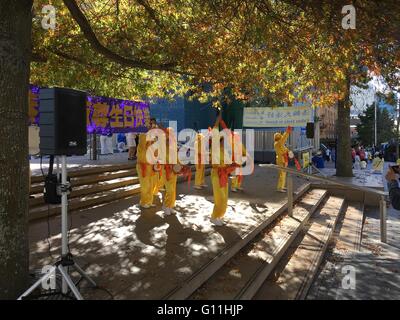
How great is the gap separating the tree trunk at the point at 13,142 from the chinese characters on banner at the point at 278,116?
12.5 meters

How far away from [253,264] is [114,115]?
10.0m

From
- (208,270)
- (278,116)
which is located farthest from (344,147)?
(208,270)

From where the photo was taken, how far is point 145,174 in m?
9.10

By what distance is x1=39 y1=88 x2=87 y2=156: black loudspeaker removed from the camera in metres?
4.19

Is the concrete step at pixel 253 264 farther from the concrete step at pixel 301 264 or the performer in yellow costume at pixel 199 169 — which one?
the performer in yellow costume at pixel 199 169

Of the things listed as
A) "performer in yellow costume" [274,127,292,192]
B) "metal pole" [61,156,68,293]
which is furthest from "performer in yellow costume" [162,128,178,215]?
"performer in yellow costume" [274,127,292,192]

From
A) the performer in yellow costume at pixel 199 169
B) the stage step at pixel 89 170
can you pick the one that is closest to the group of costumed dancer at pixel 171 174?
the performer in yellow costume at pixel 199 169

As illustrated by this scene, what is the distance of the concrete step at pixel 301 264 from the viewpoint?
213 inches

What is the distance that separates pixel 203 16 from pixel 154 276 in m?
5.53
